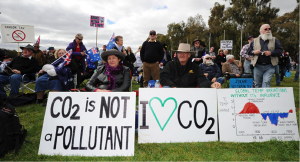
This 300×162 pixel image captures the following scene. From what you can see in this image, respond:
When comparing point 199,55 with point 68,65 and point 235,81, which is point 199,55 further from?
point 68,65

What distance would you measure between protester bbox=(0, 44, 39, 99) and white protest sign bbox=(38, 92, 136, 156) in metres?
3.43

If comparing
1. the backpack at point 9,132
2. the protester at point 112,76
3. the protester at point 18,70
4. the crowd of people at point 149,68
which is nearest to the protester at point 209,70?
the crowd of people at point 149,68

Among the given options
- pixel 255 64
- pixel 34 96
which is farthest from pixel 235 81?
pixel 34 96

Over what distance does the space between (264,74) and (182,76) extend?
2098 mm

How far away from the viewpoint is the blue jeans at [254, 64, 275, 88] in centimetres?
387

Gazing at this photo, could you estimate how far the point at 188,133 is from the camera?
232cm

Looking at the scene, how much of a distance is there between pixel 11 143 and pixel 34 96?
2.81m

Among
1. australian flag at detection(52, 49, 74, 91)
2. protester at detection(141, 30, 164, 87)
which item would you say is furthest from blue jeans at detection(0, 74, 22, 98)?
protester at detection(141, 30, 164, 87)

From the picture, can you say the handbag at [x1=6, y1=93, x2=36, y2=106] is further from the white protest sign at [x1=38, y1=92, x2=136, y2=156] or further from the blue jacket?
the blue jacket

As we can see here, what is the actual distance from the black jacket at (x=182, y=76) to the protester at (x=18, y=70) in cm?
406

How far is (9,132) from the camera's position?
7.20 ft

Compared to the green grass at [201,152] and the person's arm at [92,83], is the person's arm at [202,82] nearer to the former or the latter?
the green grass at [201,152]

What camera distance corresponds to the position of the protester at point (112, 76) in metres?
3.10

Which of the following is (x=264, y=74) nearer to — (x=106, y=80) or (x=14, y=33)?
(x=106, y=80)
